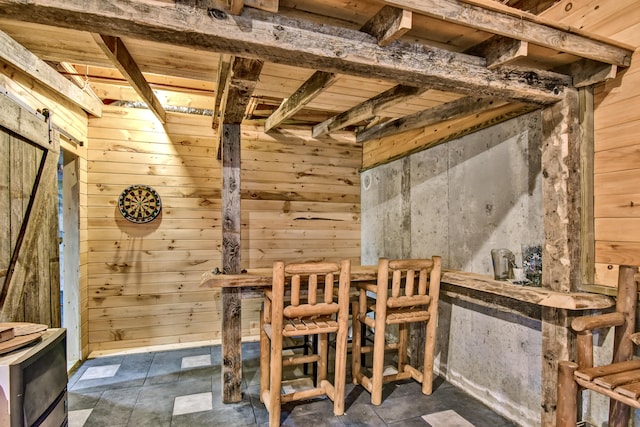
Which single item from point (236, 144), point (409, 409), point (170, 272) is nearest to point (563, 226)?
point (409, 409)

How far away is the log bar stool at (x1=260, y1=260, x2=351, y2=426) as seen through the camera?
2.07m

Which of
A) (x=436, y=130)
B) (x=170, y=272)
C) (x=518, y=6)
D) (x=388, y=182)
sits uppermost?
(x=518, y=6)

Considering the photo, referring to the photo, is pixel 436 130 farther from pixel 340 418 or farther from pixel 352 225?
pixel 340 418

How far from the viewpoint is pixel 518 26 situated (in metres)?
1.47

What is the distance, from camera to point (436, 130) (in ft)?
9.79

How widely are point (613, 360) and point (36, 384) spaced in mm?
2522

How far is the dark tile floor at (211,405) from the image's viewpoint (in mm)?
2193

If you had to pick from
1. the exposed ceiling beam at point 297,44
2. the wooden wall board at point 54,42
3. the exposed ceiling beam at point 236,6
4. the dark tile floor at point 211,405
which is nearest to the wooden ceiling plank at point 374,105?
the exposed ceiling beam at point 297,44

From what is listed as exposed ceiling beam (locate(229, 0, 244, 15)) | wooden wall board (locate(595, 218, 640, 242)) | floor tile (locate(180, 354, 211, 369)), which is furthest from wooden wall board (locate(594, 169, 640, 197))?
floor tile (locate(180, 354, 211, 369))

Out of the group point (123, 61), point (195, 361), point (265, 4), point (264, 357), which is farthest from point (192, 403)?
point (265, 4)

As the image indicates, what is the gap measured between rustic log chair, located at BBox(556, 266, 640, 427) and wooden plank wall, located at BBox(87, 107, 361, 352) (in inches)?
112

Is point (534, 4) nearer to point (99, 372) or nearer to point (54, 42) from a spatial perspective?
point (54, 42)

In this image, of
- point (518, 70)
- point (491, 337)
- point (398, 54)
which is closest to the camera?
point (398, 54)

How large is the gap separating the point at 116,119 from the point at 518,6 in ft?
12.3
